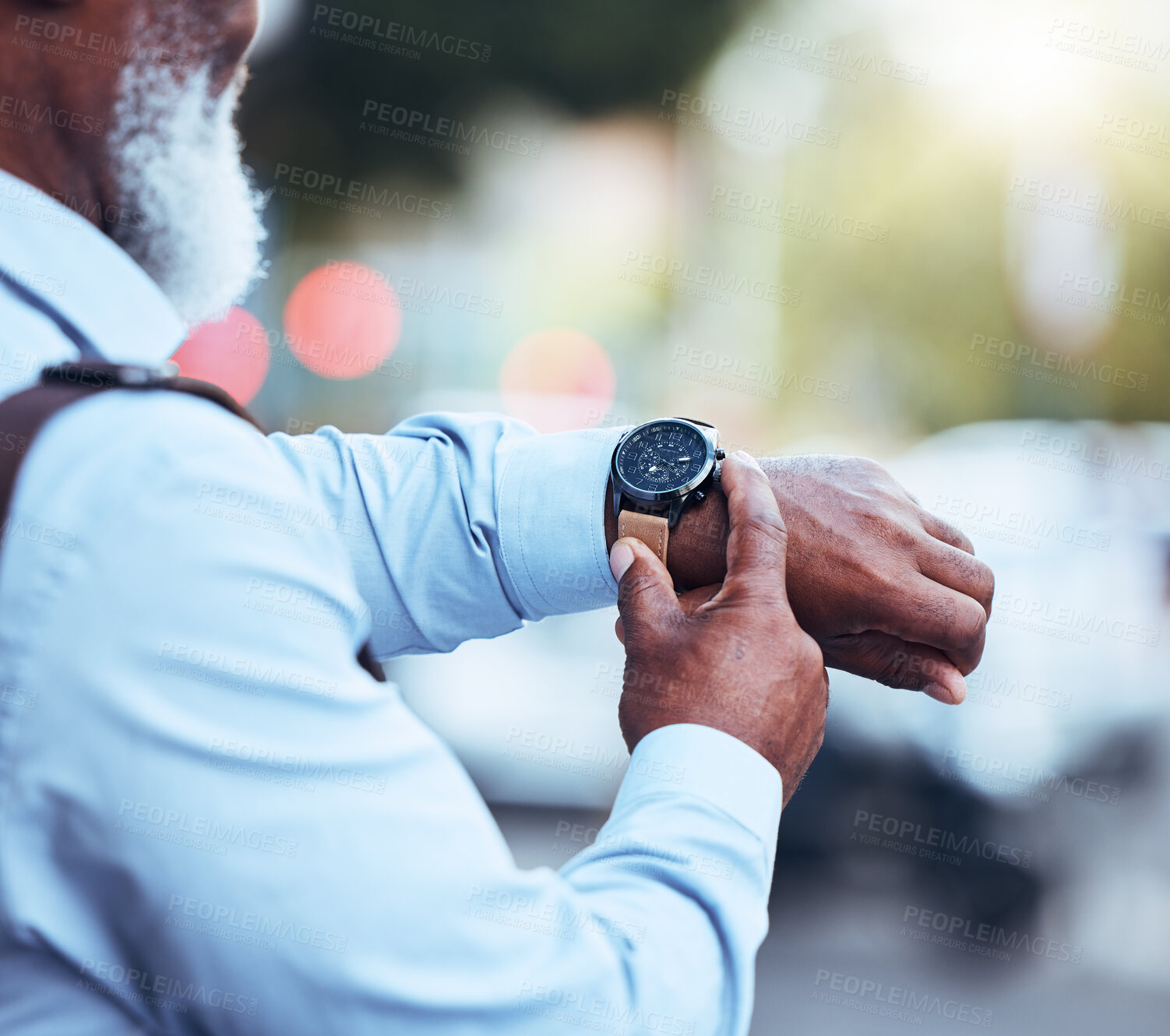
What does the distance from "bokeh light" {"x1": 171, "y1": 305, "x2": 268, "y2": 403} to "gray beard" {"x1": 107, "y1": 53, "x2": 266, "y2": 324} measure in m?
7.96

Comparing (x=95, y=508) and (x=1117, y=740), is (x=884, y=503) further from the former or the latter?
(x=1117, y=740)

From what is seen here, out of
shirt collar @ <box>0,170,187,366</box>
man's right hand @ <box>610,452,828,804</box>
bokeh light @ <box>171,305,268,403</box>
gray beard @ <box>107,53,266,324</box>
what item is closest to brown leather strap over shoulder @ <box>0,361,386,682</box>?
shirt collar @ <box>0,170,187,366</box>

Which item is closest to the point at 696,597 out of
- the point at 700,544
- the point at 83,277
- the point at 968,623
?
the point at 700,544

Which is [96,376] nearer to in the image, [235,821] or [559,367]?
[235,821]

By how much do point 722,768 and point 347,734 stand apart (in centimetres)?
49

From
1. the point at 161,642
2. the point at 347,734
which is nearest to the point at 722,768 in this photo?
the point at 347,734

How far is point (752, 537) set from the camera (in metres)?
1.56

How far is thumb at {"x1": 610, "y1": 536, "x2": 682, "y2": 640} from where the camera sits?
1.44m

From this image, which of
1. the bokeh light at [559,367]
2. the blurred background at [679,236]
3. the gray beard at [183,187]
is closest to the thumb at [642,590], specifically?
the gray beard at [183,187]

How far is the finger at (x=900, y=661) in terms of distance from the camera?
1.85m

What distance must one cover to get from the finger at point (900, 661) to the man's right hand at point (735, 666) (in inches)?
16.5

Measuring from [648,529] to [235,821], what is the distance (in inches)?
40.0

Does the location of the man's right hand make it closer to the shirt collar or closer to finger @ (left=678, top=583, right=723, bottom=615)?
finger @ (left=678, top=583, right=723, bottom=615)

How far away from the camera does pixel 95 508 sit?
3.05 ft
